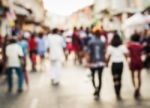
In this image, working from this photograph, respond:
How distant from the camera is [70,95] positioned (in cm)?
1611

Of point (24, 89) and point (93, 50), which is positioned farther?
point (24, 89)

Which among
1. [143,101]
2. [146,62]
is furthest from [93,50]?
[146,62]

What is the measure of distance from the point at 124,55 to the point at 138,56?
1.38ft

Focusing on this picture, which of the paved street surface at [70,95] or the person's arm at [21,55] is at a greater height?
the person's arm at [21,55]

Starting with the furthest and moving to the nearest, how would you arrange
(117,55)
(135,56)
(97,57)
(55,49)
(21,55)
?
(55,49) < (21,55) < (97,57) < (135,56) < (117,55)

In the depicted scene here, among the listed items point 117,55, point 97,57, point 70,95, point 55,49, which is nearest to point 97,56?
point 97,57

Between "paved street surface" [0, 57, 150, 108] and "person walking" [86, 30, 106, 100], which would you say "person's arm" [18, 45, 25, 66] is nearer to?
"paved street surface" [0, 57, 150, 108]

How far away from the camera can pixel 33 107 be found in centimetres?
1388

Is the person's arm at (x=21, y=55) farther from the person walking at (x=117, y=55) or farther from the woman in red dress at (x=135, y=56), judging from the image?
the woman in red dress at (x=135, y=56)

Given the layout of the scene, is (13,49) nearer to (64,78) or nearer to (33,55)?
(64,78)

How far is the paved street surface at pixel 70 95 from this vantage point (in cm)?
1395

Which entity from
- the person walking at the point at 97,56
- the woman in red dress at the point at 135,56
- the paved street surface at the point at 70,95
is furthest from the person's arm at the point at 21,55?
the woman in red dress at the point at 135,56

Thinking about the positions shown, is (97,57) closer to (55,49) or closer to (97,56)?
(97,56)

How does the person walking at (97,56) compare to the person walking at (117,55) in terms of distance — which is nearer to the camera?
the person walking at (117,55)
